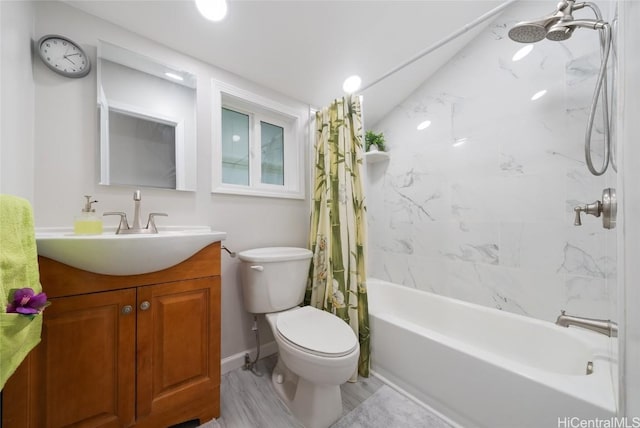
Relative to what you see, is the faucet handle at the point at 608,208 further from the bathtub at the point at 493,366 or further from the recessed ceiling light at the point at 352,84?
the recessed ceiling light at the point at 352,84

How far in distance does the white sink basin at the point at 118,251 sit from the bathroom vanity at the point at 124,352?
2.4 inches

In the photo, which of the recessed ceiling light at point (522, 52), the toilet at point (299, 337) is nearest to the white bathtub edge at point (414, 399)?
the toilet at point (299, 337)

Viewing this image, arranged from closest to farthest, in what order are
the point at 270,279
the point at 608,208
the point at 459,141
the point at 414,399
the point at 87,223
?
the point at 608,208, the point at 87,223, the point at 414,399, the point at 270,279, the point at 459,141

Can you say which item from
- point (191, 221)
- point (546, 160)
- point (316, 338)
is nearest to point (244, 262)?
point (191, 221)

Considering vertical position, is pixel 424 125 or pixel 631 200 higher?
pixel 424 125

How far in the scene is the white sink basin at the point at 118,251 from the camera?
76 cm

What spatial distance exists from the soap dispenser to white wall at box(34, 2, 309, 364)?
0.12m

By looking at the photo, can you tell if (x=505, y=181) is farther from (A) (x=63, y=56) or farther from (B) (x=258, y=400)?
(A) (x=63, y=56)

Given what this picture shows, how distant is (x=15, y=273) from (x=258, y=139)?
1.43 metres

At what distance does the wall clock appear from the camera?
102 cm

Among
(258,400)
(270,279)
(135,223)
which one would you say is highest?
(135,223)

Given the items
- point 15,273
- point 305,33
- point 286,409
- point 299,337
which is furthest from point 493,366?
point 305,33

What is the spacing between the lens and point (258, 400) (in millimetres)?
1269

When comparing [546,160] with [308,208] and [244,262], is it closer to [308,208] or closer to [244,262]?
[308,208]
